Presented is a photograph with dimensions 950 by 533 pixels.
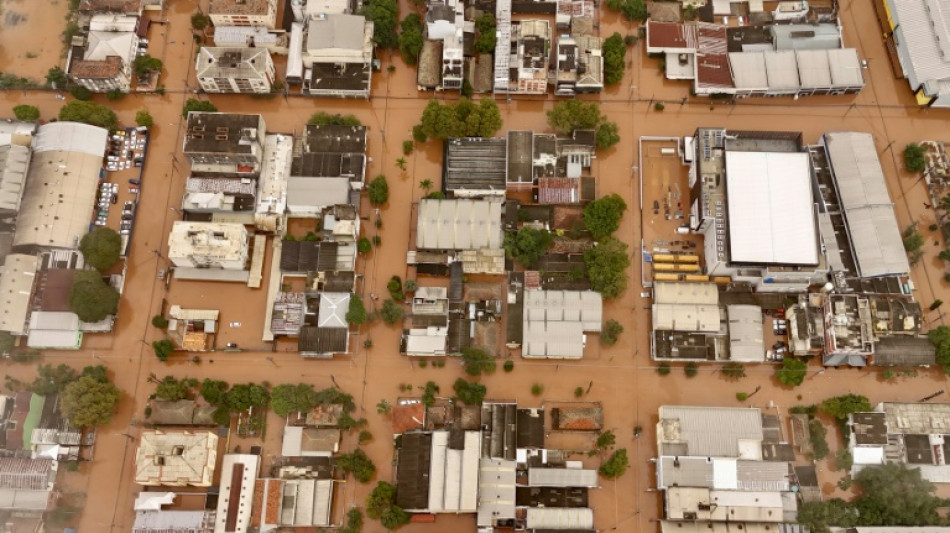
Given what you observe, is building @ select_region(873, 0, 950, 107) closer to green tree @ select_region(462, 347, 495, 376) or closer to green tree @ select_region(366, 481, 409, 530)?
green tree @ select_region(462, 347, 495, 376)

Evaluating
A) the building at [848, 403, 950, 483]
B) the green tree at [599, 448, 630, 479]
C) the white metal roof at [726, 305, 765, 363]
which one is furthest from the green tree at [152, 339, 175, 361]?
the building at [848, 403, 950, 483]

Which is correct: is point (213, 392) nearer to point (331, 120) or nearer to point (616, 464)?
point (331, 120)

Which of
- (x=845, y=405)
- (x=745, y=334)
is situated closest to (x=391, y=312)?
(x=745, y=334)

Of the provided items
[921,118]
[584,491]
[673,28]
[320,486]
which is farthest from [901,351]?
[320,486]

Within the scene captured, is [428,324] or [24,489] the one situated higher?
[428,324]

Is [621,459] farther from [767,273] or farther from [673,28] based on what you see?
[673,28]

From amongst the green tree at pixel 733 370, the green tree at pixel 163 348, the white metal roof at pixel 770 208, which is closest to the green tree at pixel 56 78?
the green tree at pixel 163 348
